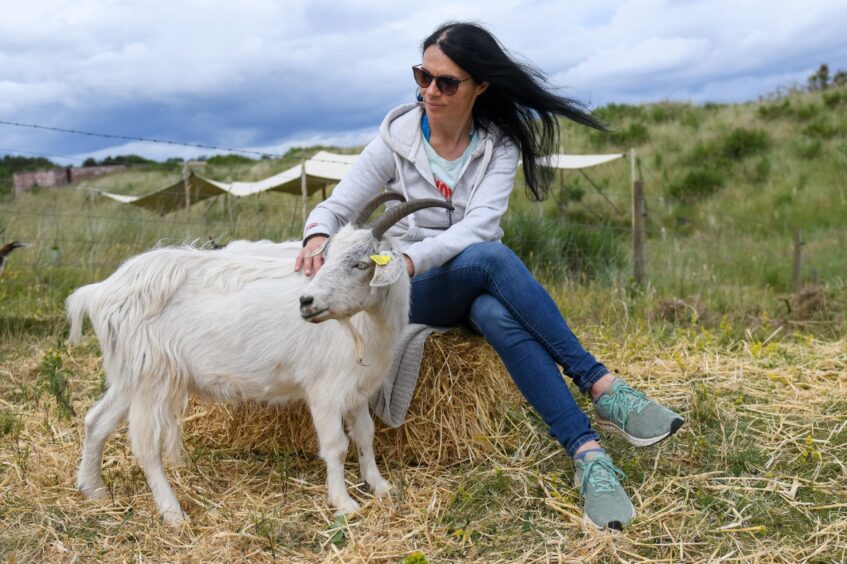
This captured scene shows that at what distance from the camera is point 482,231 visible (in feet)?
12.4

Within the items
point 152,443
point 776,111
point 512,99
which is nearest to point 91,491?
point 152,443

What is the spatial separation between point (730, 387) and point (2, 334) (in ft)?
17.1

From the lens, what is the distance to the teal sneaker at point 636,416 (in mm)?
3504

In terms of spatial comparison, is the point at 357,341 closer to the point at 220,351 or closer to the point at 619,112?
the point at 220,351

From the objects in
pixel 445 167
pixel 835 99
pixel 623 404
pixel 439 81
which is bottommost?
pixel 623 404

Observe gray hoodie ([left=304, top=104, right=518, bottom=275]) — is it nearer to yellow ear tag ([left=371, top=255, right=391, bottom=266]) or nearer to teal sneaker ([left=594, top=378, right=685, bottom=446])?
yellow ear tag ([left=371, top=255, right=391, bottom=266])

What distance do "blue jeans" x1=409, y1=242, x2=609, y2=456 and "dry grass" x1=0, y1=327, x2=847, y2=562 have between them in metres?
0.35

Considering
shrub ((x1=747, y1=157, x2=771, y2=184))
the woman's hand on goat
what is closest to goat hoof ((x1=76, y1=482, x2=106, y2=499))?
the woman's hand on goat

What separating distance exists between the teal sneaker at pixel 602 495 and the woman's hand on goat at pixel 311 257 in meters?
1.40

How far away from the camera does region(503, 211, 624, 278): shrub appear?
8789 millimetres

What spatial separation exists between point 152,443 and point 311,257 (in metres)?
1.05

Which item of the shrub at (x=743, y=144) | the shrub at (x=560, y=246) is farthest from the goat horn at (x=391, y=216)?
the shrub at (x=743, y=144)

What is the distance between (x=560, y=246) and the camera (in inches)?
353

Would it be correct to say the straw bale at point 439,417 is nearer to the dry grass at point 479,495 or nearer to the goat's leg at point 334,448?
the dry grass at point 479,495
